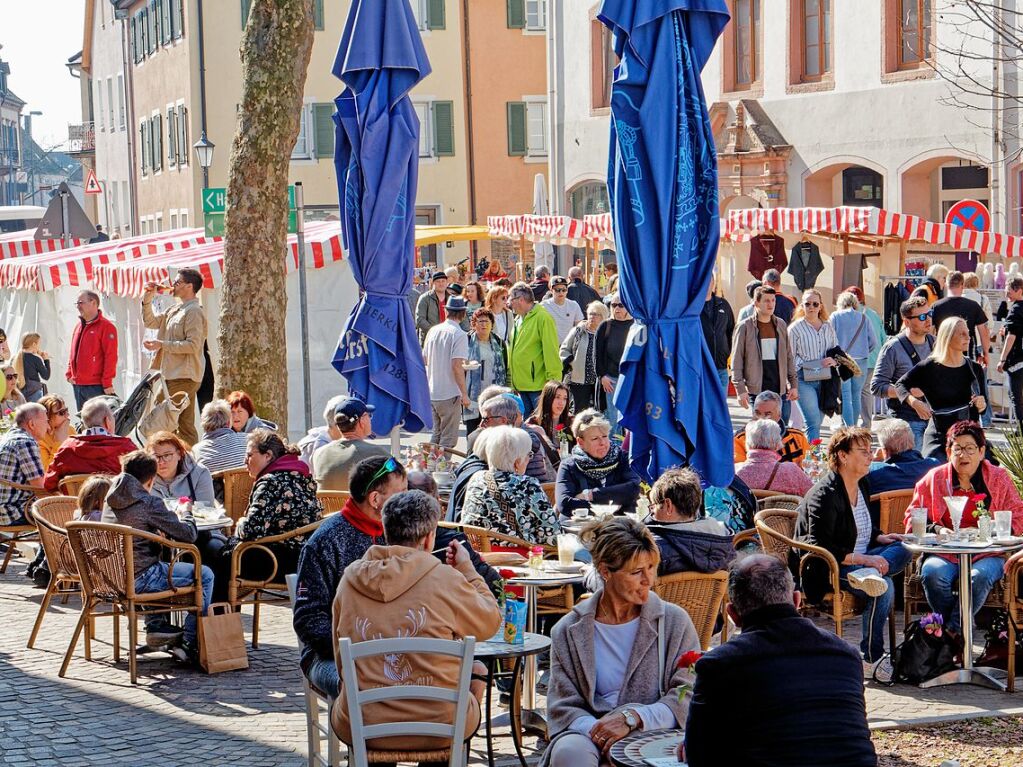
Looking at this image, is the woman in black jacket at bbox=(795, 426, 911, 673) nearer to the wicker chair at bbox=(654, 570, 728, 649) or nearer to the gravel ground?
the gravel ground

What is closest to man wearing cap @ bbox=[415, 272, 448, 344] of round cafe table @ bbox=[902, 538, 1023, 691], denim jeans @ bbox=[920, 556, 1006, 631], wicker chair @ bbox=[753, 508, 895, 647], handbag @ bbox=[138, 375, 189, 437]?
handbag @ bbox=[138, 375, 189, 437]

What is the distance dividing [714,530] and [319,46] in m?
43.0

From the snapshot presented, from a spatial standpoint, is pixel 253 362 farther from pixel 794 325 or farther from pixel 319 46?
pixel 319 46

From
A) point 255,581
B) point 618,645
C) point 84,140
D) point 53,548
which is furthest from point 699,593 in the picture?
point 84,140

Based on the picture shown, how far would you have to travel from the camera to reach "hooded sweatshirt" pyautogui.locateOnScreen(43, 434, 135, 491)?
1169 centimetres

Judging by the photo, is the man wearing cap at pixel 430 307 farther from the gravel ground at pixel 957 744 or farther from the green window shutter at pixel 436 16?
the green window shutter at pixel 436 16

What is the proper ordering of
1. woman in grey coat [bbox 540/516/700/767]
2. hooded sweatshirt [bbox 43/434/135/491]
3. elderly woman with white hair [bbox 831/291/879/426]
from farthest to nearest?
elderly woman with white hair [bbox 831/291/879/426]
hooded sweatshirt [bbox 43/434/135/491]
woman in grey coat [bbox 540/516/700/767]

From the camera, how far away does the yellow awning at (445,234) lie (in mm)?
27875

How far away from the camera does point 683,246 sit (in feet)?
29.9

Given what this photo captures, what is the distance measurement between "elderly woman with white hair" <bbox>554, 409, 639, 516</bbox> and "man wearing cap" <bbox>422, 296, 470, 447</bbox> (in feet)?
20.2

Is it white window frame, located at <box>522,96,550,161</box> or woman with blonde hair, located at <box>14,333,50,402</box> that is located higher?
white window frame, located at <box>522,96,550,161</box>

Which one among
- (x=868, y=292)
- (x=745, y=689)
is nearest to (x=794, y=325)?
(x=868, y=292)

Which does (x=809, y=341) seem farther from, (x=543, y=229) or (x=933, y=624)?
(x=543, y=229)

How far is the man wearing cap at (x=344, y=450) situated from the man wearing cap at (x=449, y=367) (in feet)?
17.9
